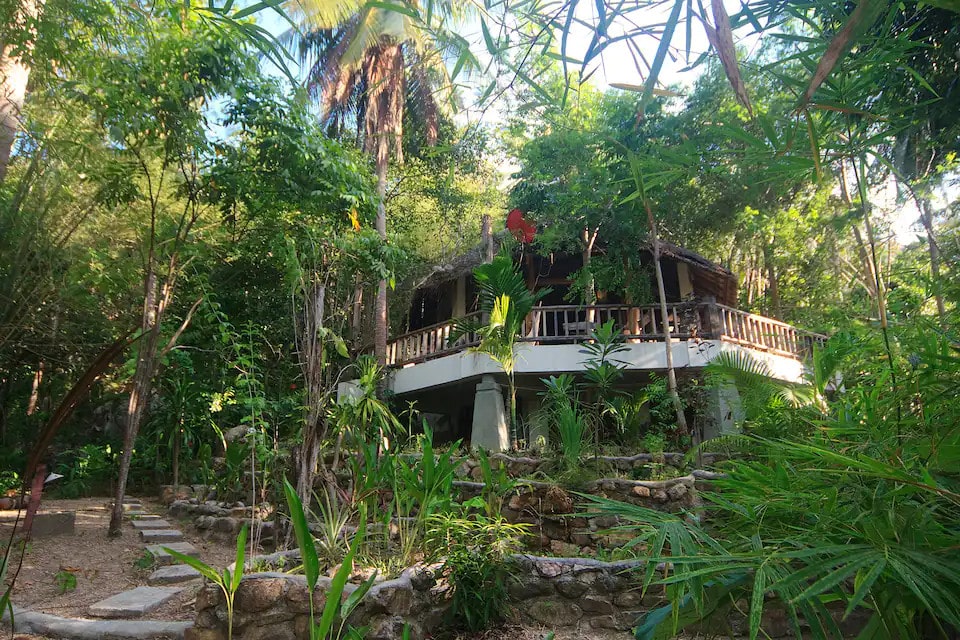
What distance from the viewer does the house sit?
8547mm

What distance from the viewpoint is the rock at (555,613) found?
13.1 feet

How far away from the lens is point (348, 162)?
6.22 m

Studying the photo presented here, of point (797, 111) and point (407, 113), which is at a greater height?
point (407, 113)

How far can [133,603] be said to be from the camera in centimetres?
372

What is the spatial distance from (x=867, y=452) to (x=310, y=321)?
11.3ft

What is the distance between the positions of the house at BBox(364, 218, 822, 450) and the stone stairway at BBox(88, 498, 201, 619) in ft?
13.3

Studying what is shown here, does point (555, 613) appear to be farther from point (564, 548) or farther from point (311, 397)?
point (311, 397)

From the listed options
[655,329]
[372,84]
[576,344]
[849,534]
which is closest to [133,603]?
[849,534]

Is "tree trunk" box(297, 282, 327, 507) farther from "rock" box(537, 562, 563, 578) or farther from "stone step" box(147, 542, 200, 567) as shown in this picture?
"stone step" box(147, 542, 200, 567)

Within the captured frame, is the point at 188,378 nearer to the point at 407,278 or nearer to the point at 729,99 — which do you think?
the point at 407,278

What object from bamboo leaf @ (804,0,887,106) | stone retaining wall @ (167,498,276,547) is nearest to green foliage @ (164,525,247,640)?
stone retaining wall @ (167,498,276,547)

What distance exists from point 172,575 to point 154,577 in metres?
0.12

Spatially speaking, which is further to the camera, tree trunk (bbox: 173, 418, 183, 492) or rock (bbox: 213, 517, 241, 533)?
tree trunk (bbox: 173, 418, 183, 492)

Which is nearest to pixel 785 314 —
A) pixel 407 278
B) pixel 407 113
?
pixel 407 278
